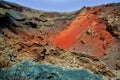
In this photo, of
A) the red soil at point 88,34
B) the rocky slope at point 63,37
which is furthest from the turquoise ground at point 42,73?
the red soil at point 88,34

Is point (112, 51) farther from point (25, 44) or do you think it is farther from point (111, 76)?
point (25, 44)

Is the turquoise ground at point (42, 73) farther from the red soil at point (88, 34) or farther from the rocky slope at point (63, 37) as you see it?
the red soil at point (88, 34)

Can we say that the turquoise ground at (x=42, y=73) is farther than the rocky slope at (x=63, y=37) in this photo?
No

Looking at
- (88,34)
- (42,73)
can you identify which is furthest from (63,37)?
(42,73)

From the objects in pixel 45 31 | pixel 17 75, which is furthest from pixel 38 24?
pixel 17 75

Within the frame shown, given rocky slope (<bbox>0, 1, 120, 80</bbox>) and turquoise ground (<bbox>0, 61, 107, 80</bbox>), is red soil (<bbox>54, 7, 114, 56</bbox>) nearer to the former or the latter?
rocky slope (<bbox>0, 1, 120, 80</bbox>)
